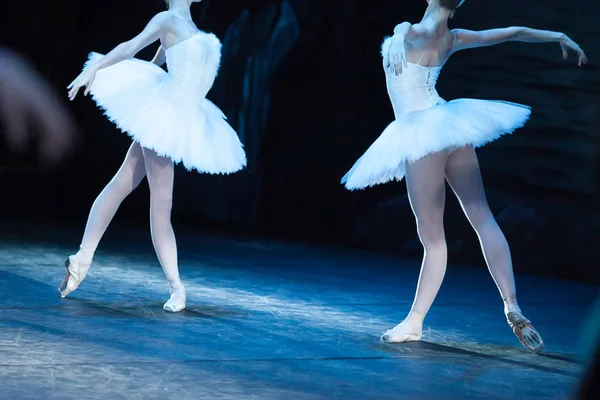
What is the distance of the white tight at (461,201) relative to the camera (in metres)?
4.12

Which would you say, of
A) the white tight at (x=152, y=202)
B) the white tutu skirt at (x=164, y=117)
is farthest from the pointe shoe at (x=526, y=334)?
the white tight at (x=152, y=202)

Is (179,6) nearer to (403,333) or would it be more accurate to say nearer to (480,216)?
(480,216)

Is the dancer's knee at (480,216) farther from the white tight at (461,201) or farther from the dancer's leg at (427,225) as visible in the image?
the dancer's leg at (427,225)

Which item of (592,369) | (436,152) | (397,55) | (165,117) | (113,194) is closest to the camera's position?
(592,369)

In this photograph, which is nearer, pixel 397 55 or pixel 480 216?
pixel 397 55

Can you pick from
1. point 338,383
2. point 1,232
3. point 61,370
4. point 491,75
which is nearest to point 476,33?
point 338,383

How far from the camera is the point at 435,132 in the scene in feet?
13.0

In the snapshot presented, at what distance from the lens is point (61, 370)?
3.55 metres

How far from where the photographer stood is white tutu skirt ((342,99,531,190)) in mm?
3967

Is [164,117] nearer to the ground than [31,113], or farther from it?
nearer to the ground

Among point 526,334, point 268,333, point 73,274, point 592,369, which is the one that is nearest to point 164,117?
point 73,274

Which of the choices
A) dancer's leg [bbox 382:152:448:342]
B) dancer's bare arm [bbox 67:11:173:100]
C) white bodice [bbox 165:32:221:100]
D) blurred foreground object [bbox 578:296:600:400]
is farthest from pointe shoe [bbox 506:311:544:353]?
blurred foreground object [bbox 578:296:600:400]

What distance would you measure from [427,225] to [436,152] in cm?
32

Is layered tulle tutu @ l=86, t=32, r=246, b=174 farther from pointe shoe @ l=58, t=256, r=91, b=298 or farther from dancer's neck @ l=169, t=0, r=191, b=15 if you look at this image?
pointe shoe @ l=58, t=256, r=91, b=298
